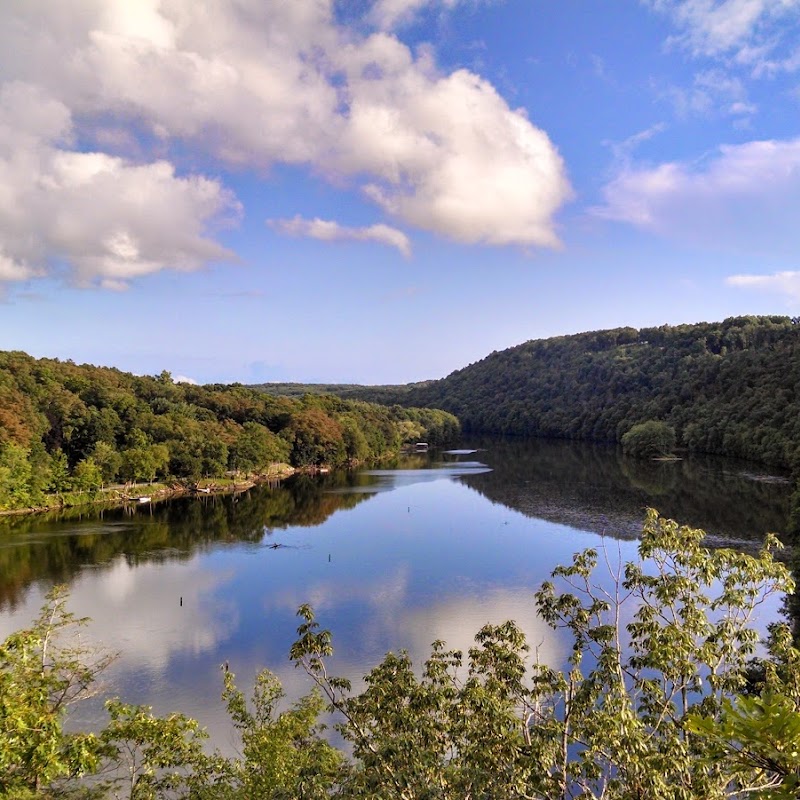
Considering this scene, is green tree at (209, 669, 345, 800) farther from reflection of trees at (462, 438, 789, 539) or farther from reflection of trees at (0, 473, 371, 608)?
reflection of trees at (462, 438, 789, 539)

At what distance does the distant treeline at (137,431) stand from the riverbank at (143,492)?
0.79 metres

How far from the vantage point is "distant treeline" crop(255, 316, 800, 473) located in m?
85.4

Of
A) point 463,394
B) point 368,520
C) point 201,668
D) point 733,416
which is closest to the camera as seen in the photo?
point 201,668

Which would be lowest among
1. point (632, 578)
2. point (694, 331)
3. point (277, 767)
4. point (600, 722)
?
point (277, 767)

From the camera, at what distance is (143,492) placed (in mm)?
65375

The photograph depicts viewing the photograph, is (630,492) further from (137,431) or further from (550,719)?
(550,719)

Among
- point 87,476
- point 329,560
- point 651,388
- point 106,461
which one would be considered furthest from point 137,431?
point 651,388

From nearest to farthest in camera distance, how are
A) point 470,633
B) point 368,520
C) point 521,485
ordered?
1. point 470,633
2. point 368,520
3. point 521,485

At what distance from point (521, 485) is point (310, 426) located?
113 ft

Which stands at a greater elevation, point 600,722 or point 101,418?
point 101,418

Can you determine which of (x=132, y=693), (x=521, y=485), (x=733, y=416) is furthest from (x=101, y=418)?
(x=733, y=416)

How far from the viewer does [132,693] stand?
2181cm

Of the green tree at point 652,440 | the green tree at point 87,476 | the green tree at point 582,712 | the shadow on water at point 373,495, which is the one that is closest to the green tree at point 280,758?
the green tree at point 582,712

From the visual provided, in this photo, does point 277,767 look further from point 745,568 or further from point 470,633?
point 470,633
